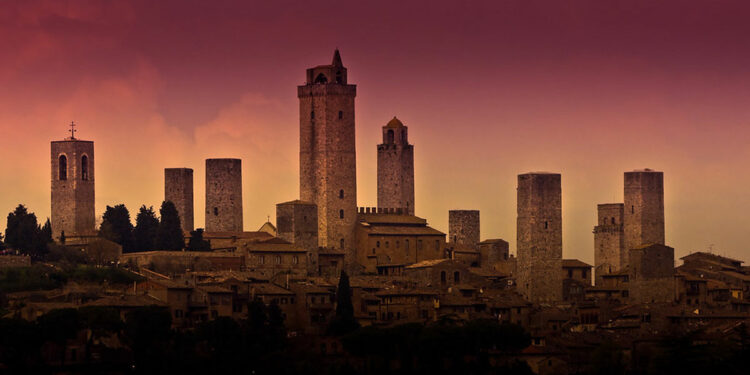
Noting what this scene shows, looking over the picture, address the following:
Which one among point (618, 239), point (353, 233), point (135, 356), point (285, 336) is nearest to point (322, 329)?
point (285, 336)

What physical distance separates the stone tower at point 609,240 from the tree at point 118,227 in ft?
73.4

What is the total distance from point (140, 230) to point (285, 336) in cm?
1509

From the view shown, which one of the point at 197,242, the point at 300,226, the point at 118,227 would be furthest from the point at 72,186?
the point at 300,226

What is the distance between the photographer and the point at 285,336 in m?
77.3

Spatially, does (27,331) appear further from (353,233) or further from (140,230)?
(353,233)

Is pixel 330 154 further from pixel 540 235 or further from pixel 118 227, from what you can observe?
pixel 118 227

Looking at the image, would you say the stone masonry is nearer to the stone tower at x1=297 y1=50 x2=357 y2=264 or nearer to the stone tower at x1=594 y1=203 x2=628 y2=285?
A: the stone tower at x1=297 y1=50 x2=357 y2=264

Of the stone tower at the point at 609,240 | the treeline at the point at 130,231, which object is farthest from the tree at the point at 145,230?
the stone tower at the point at 609,240

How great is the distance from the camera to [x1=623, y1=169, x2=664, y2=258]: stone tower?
341ft

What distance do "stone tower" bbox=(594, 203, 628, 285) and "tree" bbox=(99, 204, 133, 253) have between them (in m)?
22.4

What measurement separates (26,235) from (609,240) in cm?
2871

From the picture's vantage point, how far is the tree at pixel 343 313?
7894 cm

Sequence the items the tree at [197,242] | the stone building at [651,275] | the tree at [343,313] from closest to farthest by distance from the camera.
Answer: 1. the tree at [343,313]
2. the tree at [197,242]
3. the stone building at [651,275]

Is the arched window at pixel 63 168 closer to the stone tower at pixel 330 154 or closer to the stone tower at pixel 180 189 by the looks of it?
the stone tower at pixel 180 189
